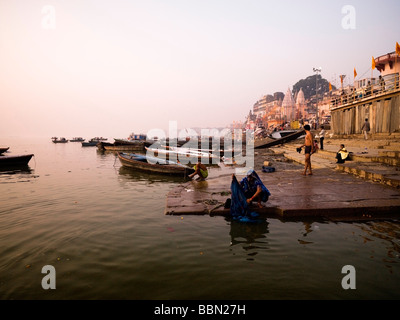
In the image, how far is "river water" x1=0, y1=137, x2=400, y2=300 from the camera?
3.59m

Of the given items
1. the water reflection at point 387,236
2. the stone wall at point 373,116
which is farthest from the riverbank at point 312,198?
the stone wall at point 373,116

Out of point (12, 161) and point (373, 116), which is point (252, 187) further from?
point (12, 161)

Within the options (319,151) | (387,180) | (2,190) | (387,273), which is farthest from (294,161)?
(2,190)

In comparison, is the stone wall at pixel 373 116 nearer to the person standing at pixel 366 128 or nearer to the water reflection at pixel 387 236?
the person standing at pixel 366 128

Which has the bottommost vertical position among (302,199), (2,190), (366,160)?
(2,190)

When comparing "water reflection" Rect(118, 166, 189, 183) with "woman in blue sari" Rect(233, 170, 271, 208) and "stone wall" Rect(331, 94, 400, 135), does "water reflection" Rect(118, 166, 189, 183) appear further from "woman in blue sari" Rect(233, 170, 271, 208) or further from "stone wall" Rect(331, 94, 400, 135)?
"stone wall" Rect(331, 94, 400, 135)

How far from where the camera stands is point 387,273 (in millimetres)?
3725

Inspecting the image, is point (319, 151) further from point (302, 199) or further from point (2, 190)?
point (2, 190)

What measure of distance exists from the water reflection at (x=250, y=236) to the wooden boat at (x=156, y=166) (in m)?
9.04

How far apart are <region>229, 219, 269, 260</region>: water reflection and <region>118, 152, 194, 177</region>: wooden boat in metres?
9.04

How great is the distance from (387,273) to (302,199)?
3186mm

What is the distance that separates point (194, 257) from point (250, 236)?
4.72ft

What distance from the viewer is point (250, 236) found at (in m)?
5.34

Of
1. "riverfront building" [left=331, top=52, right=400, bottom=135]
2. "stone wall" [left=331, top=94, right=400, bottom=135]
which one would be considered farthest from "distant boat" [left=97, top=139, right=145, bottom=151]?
"stone wall" [left=331, top=94, right=400, bottom=135]
